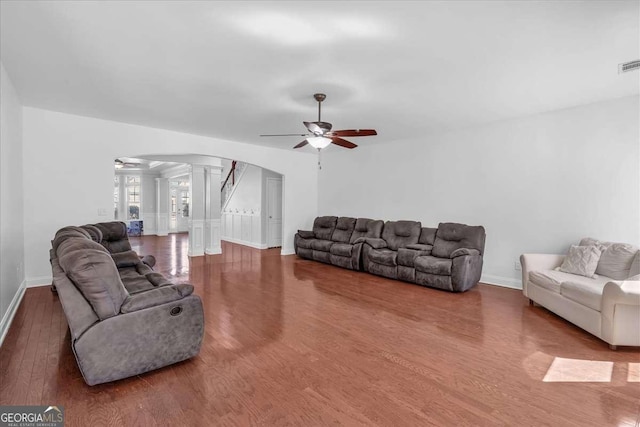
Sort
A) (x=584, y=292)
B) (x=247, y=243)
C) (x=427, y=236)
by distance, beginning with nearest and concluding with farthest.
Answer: (x=584, y=292) → (x=427, y=236) → (x=247, y=243)

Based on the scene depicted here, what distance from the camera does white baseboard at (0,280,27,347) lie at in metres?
3.01

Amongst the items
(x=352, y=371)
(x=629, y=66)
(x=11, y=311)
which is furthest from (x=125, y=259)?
(x=629, y=66)

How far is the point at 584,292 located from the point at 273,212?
23.7ft

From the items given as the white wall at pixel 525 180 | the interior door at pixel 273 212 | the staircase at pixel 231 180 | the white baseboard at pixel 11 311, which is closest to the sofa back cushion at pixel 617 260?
the white wall at pixel 525 180

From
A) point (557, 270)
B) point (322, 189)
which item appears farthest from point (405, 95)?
point (322, 189)

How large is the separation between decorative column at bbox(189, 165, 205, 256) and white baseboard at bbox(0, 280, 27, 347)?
3.36 metres

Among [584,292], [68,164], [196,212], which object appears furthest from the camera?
[196,212]

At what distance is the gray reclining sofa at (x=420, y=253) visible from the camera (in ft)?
15.7

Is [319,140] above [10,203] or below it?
above

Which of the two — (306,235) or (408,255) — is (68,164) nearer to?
(306,235)

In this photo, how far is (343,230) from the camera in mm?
7176

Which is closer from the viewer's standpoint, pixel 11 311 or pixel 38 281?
pixel 11 311

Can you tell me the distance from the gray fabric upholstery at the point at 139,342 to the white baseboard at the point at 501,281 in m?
4.82

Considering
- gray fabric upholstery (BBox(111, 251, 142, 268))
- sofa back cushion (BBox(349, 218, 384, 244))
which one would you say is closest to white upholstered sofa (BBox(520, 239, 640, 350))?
sofa back cushion (BBox(349, 218, 384, 244))
